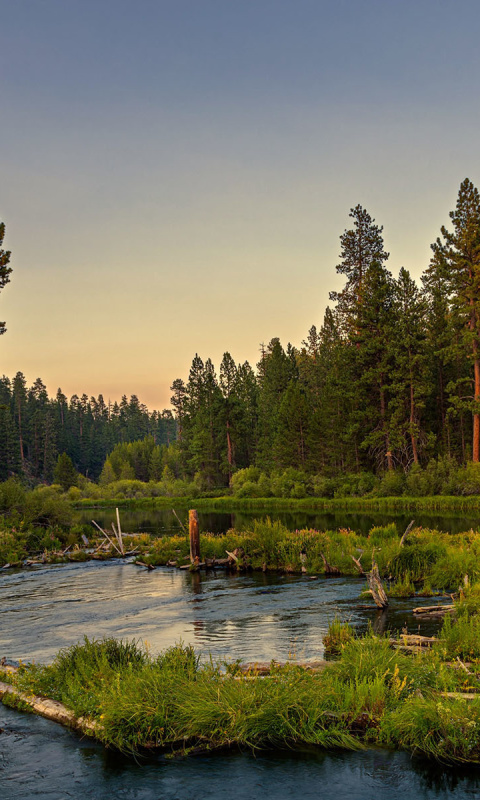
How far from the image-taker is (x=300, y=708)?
9.02m

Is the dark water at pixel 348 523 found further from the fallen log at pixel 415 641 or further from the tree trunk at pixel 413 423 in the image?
the fallen log at pixel 415 641

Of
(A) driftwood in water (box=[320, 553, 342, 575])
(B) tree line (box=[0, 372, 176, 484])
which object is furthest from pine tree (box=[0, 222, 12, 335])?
(B) tree line (box=[0, 372, 176, 484])

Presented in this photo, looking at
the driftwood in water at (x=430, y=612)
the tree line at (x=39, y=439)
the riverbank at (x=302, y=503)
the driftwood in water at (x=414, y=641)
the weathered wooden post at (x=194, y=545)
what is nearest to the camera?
the driftwood in water at (x=414, y=641)

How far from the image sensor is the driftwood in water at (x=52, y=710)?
9.81 metres

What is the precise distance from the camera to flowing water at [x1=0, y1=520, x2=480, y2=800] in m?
8.40

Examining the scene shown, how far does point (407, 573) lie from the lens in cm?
2158

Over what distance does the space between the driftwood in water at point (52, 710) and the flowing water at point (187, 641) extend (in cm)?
18

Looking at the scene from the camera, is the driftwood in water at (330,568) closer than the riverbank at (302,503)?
Yes

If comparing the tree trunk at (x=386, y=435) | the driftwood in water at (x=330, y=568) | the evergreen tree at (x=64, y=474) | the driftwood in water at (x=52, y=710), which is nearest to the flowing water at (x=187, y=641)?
the driftwood in water at (x=52, y=710)

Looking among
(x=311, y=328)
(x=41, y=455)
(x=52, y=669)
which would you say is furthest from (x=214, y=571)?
(x=41, y=455)

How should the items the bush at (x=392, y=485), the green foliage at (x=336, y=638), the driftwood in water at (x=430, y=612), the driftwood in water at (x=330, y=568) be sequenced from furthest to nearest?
the bush at (x=392, y=485) → the driftwood in water at (x=330, y=568) → the driftwood in water at (x=430, y=612) → the green foliage at (x=336, y=638)

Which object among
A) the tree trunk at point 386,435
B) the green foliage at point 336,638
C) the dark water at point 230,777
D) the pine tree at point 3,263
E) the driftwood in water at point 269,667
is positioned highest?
the pine tree at point 3,263

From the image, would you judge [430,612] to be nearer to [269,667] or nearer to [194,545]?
[269,667]

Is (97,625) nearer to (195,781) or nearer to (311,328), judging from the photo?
(195,781)
